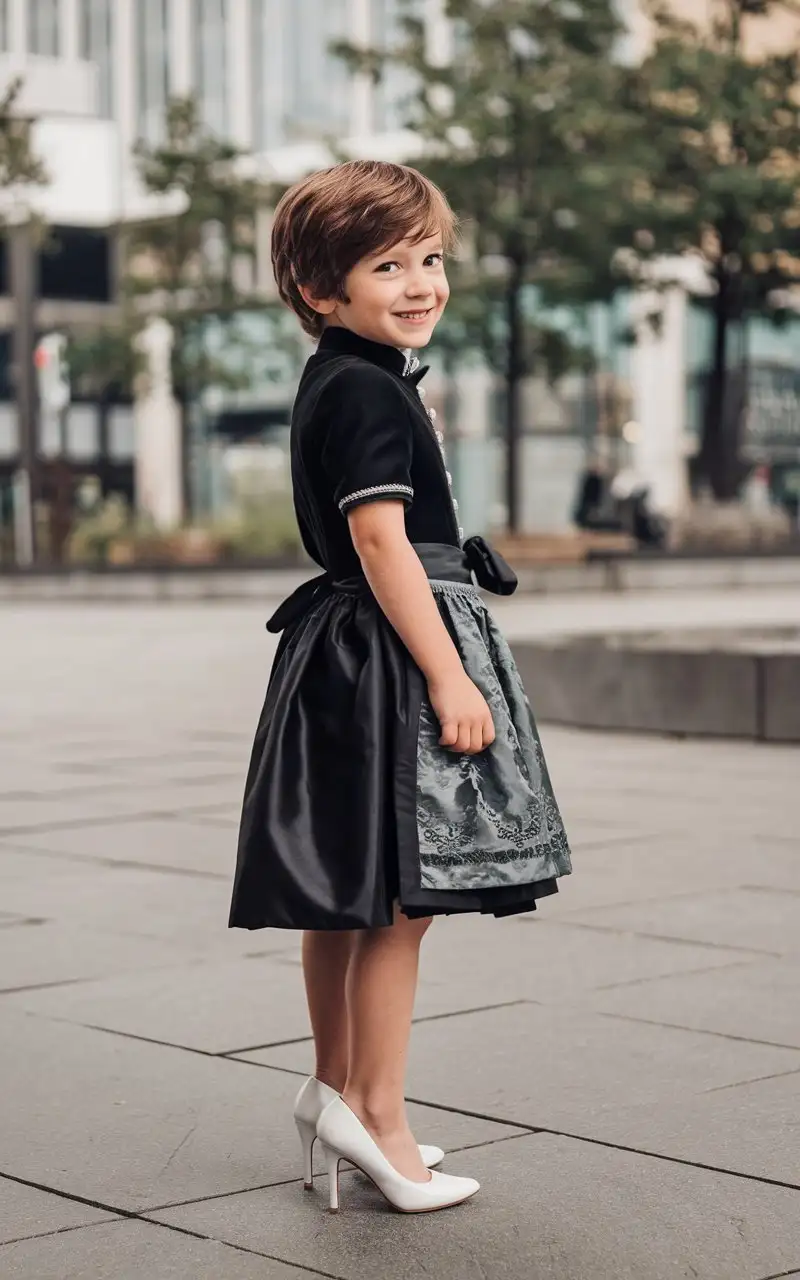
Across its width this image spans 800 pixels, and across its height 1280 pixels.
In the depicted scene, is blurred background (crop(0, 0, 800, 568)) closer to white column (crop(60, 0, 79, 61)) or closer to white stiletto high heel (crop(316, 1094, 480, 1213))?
white column (crop(60, 0, 79, 61))

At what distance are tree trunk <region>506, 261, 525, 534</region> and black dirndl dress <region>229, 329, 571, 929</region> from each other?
28492mm

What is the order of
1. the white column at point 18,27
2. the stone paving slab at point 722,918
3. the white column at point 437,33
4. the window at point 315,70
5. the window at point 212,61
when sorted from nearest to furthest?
the stone paving slab at point 722,918, the white column at point 437,33, the window at point 315,70, the window at point 212,61, the white column at point 18,27

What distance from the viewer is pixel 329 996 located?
369 cm

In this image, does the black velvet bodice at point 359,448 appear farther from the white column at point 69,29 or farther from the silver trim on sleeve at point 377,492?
the white column at point 69,29

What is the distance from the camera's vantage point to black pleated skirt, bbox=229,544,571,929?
3.44m

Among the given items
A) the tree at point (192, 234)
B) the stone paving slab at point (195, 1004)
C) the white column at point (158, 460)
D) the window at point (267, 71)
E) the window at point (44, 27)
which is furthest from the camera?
the white column at point (158, 460)

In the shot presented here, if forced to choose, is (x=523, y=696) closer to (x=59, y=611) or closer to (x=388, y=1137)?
(x=388, y=1137)

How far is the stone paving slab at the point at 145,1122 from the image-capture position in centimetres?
375

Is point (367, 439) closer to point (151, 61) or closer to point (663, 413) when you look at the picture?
point (663, 413)

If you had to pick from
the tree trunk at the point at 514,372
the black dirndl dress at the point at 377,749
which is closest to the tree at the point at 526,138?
the tree trunk at the point at 514,372

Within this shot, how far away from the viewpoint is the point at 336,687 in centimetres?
352

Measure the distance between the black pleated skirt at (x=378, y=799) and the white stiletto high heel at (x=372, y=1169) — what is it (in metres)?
0.33

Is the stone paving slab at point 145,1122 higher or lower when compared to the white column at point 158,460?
higher

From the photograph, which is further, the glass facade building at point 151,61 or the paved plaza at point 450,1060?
the glass facade building at point 151,61
